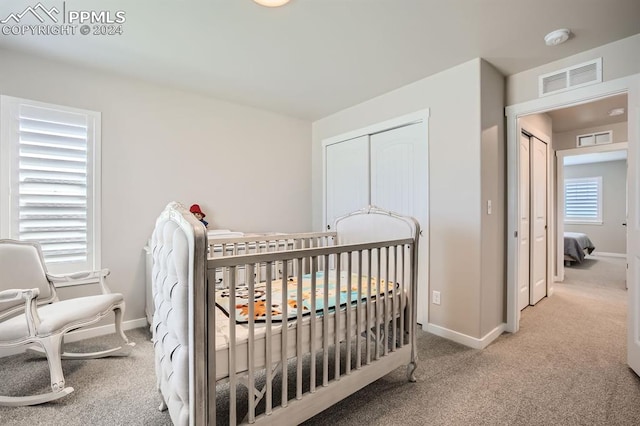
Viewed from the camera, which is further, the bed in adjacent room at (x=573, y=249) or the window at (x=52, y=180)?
the bed in adjacent room at (x=573, y=249)

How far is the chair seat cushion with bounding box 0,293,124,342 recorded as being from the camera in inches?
67.3

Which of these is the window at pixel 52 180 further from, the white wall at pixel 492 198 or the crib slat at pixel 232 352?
A: the white wall at pixel 492 198

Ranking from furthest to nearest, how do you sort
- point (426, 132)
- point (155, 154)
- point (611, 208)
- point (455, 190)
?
point (611, 208)
point (155, 154)
point (426, 132)
point (455, 190)

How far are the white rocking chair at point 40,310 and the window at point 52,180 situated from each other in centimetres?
25

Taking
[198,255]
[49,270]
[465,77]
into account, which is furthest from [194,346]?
[465,77]

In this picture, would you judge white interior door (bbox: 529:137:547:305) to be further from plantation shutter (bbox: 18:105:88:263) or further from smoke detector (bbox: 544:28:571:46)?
plantation shutter (bbox: 18:105:88:263)

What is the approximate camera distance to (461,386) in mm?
1874

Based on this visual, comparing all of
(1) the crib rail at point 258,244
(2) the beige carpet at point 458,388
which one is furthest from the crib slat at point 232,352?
(1) the crib rail at point 258,244

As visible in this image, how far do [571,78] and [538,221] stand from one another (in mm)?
1888

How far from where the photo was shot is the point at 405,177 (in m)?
3.03

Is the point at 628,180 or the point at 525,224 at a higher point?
the point at 628,180

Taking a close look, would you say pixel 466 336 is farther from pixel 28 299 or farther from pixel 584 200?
pixel 584 200

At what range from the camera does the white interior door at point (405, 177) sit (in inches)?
111

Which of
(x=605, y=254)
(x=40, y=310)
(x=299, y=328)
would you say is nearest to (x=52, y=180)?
(x=40, y=310)
